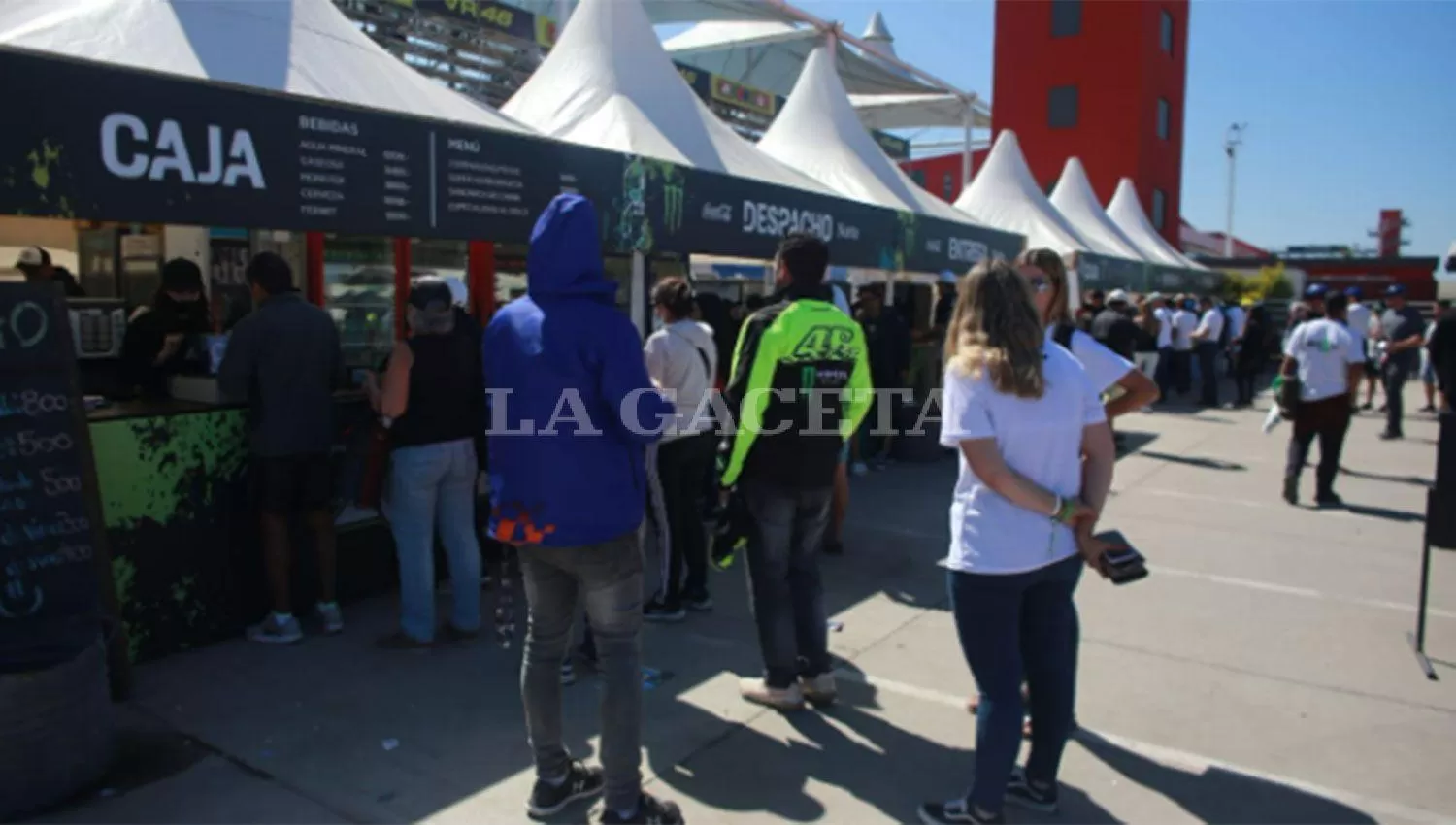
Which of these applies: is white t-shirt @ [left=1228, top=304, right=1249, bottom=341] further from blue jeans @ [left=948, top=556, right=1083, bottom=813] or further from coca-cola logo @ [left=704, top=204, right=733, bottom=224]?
blue jeans @ [left=948, top=556, right=1083, bottom=813]

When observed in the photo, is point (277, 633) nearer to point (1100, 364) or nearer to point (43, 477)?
point (43, 477)

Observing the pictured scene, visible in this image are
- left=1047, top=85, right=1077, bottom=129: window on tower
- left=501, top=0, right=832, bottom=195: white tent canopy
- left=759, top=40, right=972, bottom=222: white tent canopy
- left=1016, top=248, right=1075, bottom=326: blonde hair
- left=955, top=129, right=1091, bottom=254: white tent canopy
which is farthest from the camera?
left=1047, top=85, right=1077, bottom=129: window on tower

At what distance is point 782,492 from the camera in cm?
380

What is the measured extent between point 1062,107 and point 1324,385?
86.6 ft

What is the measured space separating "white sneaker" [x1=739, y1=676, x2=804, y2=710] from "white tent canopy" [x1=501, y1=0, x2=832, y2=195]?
372 cm

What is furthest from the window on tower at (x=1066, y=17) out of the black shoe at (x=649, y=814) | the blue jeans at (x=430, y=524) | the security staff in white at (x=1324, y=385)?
the black shoe at (x=649, y=814)

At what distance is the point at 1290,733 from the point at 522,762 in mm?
A: 2927

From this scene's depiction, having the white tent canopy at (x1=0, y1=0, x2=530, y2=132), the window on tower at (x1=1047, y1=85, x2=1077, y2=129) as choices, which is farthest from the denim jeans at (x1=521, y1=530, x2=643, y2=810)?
the window on tower at (x1=1047, y1=85, x2=1077, y2=129)

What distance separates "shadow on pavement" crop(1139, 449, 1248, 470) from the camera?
10320 millimetres

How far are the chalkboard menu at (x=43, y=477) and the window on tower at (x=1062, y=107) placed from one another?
32.2 metres

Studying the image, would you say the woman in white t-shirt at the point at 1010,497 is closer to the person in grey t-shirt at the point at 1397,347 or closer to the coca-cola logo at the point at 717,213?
the coca-cola logo at the point at 717,213

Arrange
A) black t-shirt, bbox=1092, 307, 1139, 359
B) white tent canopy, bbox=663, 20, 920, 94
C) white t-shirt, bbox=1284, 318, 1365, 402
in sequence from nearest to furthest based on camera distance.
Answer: white t-shirt, bbox=1284, 318, 1365, 402
black t-shirt, bbox=1092, 307, 1139, 359
white tent canopy, bbox=663, 20, 920, 94

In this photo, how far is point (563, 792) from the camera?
3164 mm

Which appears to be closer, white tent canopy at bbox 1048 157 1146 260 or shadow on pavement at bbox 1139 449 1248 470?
shadow on pavement at bbox 1139 449 1248 470
